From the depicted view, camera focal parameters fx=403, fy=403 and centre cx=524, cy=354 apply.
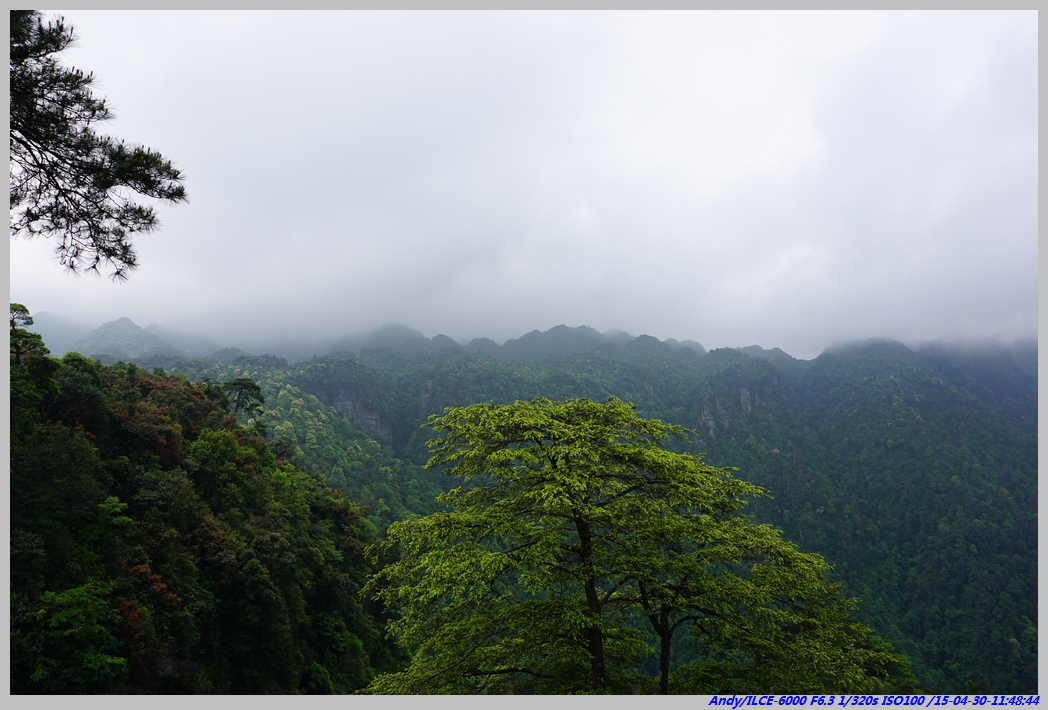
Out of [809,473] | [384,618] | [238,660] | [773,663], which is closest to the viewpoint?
[773,663]

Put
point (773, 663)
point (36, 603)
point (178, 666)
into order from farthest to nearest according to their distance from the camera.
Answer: point (178, 666) → point (36, 603) → point (773, 663)

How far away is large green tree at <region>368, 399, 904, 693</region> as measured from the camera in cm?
684

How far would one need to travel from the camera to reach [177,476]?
1794 cm

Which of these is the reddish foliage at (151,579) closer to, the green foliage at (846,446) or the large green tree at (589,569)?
the green foliage at (846,446)

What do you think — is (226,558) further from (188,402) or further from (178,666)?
(188,402)

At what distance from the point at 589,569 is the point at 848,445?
162 metres

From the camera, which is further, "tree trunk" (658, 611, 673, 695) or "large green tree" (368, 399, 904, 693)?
"tree trunk" (658, 611, 673, 695)

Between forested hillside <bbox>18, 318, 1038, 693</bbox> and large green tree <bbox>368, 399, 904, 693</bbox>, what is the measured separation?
84.4 feet

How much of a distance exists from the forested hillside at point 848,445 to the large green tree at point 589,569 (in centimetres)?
Result: 2574

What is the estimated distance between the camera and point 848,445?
12938 centimetres

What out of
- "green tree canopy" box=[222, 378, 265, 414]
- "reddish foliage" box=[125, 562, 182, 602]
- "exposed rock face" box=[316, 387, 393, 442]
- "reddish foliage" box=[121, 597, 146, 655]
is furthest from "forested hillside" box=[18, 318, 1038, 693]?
"reddish foliage" box=[121, 597, 146, 655]

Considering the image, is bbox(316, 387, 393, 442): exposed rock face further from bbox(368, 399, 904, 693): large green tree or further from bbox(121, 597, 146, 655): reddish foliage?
bbox(368, 399, 904, 693): large green tree

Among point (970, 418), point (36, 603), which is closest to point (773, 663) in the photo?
point (36, 603)

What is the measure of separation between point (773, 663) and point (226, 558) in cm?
2071
